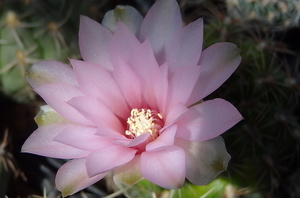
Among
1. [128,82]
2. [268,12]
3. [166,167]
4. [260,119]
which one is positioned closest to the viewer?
[166,167]

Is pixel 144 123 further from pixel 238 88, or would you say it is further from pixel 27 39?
pixel 27 39

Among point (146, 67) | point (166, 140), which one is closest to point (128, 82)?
point (146, 67)

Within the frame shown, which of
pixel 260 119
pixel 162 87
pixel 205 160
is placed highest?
pixel 162 87

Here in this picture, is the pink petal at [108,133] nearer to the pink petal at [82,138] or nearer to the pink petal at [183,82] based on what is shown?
the pink petal at [82,138]

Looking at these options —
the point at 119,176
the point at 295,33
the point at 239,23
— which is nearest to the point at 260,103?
the point at 239,23

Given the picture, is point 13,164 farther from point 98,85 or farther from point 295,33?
point 295,33

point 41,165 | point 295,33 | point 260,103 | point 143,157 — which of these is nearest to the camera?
point 143,157

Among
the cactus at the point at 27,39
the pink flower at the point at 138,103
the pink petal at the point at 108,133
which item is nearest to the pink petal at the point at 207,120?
the pink flower at the point at 138,103
